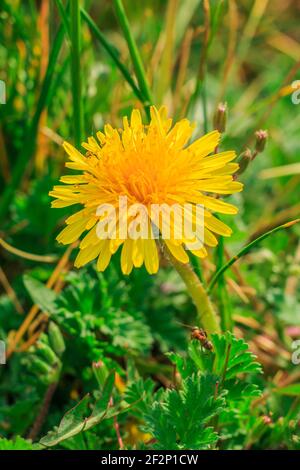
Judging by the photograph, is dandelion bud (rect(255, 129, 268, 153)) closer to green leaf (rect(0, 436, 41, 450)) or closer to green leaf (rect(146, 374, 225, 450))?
green leaf (rect(146, 374, 225, 450))

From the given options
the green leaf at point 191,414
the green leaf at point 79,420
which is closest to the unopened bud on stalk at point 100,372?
the green leaf at point 79,420

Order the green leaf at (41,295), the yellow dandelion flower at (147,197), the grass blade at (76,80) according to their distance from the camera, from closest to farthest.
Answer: the yellow dandelion flower at (147,197)
the grass blade at (76,80)
the green leaf at (41,295)

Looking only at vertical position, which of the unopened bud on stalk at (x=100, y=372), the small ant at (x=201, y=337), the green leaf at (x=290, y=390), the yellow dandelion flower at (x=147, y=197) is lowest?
the green leaf at (x=290, y=390)

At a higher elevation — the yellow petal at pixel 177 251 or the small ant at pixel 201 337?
the yellow petal at pixel 177 251

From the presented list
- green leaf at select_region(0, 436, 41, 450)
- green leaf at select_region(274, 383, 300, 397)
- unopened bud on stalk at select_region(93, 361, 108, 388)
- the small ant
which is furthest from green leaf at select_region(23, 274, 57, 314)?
green leaf at select_region(274, 383, 300, 397)

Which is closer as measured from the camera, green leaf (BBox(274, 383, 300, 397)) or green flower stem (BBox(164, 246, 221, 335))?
green flower stem (BBox(164, 246, 221, 335))

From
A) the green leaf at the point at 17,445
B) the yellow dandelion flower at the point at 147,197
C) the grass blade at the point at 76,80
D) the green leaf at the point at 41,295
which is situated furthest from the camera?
the green leaf at the point at 41,295

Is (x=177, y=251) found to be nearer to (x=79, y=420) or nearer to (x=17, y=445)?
(x=79, y=420)

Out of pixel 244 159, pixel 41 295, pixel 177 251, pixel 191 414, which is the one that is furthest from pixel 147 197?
pixel 41 295

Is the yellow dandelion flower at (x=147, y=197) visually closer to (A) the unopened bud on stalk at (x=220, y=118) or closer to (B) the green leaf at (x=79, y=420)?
(A) the unopened bud on stalk at (x=220, y=118)
